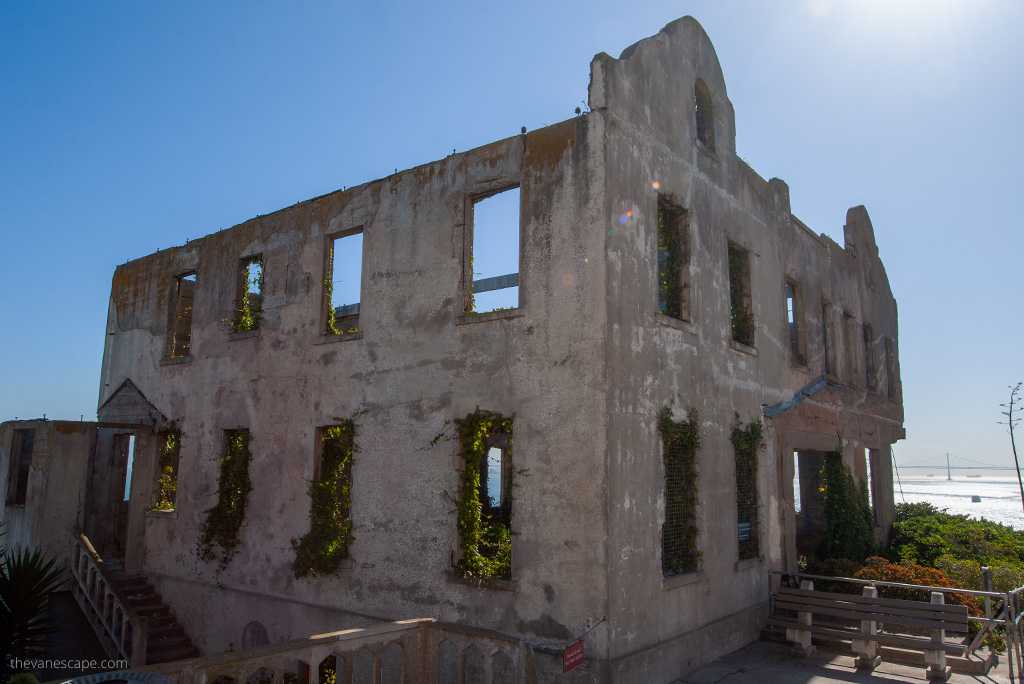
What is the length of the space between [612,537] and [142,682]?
5489mm

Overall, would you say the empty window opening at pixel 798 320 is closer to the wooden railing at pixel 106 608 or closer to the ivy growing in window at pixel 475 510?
the ivy growing in window at pixel 475 510

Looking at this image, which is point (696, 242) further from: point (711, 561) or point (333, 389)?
point (333, 389)

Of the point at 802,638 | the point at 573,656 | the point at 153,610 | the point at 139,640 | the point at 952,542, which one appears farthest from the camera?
the point at 952,542

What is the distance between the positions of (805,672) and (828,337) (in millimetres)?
9467

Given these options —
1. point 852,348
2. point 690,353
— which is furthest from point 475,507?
point 852,348

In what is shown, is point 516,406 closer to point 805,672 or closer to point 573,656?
point 573,656

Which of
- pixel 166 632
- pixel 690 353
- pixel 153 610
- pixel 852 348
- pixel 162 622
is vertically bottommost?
pixel 166 632

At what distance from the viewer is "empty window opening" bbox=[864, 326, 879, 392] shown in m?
19.3

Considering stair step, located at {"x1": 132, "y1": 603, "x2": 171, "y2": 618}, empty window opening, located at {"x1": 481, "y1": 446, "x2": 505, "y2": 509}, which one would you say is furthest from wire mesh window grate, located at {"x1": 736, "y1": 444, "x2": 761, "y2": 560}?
stair step, located at {"x1": 132, "y1": 603, "x2": 171, "y2": 618}

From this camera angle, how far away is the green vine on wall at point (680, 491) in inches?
402

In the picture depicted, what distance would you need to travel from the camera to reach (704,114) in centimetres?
1299

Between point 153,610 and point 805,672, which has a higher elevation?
point 805,672

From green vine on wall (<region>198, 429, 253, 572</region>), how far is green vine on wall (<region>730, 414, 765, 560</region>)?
926 centimetres

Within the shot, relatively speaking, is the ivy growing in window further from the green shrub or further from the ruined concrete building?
the green shrub
